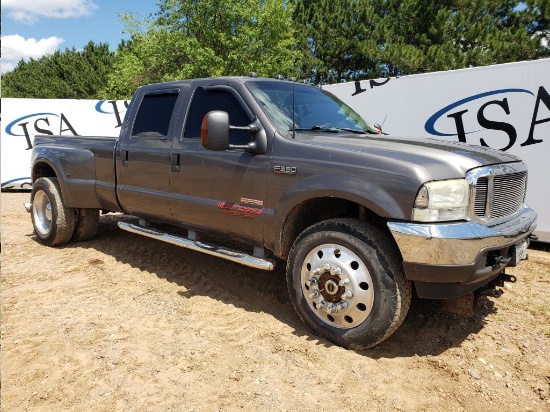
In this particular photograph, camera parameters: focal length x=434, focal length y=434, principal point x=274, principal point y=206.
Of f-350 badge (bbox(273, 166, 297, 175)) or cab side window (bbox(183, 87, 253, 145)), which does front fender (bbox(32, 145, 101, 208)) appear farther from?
f-350 badge (bbox(273, 166, 297, 175))

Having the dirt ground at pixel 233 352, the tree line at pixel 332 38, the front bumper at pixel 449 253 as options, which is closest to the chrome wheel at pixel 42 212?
the dirt ground at pixel 233 352

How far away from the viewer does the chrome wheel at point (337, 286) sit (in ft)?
9.89

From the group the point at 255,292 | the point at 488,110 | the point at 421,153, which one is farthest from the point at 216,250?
the point at 488,110

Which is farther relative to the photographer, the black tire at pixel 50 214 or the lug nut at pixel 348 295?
the black tire at pixel 50 214

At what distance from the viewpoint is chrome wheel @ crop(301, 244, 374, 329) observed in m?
3.01

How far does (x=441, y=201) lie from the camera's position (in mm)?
2723

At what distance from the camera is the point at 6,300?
13.3 feet

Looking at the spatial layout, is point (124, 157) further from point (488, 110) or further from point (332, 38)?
point (332, 38)

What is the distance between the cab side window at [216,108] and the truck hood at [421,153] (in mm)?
625

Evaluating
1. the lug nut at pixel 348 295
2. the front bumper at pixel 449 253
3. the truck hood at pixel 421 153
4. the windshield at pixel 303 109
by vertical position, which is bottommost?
the lug nut at pixel 348 295

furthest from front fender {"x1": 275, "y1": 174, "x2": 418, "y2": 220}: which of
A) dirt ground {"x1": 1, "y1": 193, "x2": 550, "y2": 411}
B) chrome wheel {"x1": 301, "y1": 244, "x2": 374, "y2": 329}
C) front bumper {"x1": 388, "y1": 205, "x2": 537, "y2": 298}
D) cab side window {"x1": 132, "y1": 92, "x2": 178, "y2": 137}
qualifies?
cab side window {"x1": 132, "y1": 92, "x2": 178, "y2": 137}

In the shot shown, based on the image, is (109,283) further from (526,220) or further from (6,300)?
(526,220)

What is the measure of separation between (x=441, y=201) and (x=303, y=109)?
1.64 m

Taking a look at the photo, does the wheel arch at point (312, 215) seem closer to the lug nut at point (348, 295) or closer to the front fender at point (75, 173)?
the lug nut at point (348, 295)
